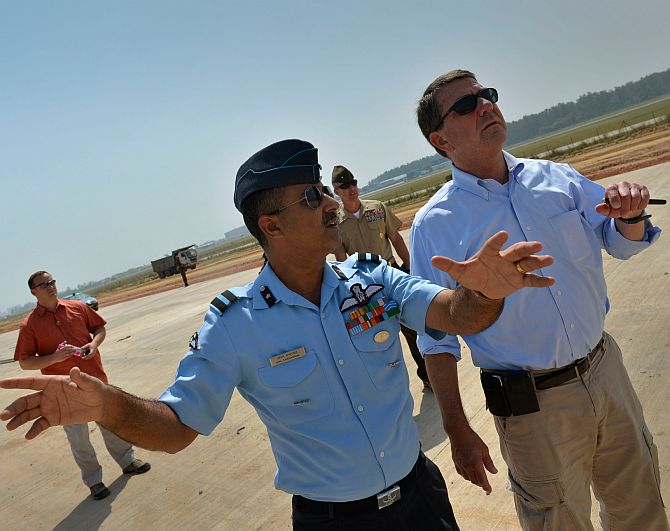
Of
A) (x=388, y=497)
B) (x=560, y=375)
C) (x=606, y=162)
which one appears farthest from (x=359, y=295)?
(x=606, y=162)

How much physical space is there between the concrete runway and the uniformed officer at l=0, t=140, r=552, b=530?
5.00 ft

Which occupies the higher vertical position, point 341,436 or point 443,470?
point 341,436

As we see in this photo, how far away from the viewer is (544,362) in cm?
227

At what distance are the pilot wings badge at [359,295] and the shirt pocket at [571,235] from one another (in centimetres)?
84

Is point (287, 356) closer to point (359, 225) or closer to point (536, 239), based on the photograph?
point (536, 239)

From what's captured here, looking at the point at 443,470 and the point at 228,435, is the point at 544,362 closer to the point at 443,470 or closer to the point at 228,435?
the point at 443,470

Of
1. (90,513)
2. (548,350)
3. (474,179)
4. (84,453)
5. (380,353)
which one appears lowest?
(90,513)

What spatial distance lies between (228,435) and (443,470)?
250 cm

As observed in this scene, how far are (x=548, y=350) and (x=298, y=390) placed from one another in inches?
42.8

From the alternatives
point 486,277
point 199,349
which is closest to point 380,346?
point 486,277

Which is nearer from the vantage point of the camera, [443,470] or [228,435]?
[443,470]

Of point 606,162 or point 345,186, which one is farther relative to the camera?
point 606,162

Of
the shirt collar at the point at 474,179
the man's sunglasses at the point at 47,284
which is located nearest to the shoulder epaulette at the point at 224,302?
the shirt collar at the point at 474,179

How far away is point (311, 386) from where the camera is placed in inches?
76.9
